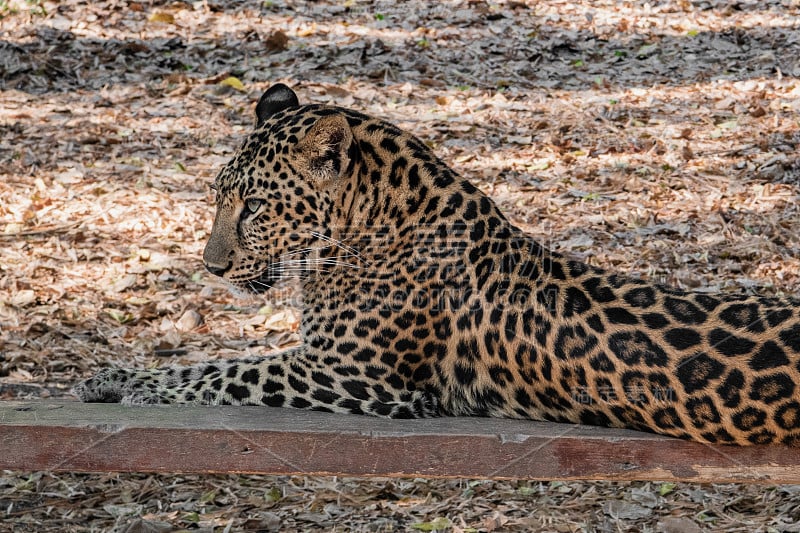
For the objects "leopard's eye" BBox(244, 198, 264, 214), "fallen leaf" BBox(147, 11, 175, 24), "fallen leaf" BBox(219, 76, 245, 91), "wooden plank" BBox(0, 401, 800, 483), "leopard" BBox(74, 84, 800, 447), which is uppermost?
"fallen leaf" BBox(147, 11, 175, 24)

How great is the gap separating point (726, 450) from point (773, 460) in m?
0.21

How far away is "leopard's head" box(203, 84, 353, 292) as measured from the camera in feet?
17.9

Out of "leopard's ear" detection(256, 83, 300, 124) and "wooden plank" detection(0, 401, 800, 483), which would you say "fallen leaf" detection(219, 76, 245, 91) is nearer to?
"leopard's ear" detection(256, 83, 300, 124)

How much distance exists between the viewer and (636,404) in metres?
4.70

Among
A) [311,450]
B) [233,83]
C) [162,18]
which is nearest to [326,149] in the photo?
[311,450]

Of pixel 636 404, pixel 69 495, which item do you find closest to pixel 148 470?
pixel 69 495

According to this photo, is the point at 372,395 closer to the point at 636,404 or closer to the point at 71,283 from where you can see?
the point at 636,404

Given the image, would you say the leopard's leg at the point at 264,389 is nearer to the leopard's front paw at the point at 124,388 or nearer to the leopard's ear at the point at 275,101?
the leopard's front paw at the point at 124,388

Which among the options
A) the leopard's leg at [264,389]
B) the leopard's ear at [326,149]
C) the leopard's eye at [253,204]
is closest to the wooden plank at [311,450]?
the leopard's leg at [264,389]

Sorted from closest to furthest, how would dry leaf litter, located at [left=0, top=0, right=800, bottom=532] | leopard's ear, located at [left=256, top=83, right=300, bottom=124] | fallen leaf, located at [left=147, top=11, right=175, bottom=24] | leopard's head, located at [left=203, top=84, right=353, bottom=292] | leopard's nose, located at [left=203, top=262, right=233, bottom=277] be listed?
leopard's head, located at [left=203, top=84, right=353, bottom=292]
leopard's nose, located at [left=203, top=262, right=233, bottom=277]
leopard's ear, located at [left=256, top=83, right=300, bottom=124]
dry leaf litter, located at [left=0, top=0, right=800, bottom=532]
fallen leaf, located at [left=147, top=11, right=175, bottom=24]

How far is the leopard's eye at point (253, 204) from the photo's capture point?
559 cm

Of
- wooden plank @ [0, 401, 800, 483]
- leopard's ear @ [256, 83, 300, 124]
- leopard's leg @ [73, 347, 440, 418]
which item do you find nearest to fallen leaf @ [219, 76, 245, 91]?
leopard's ear @ [256, 83, 300, 124]

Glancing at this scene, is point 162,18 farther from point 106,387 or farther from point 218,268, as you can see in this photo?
point 106,387

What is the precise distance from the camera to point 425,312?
17.4ft
